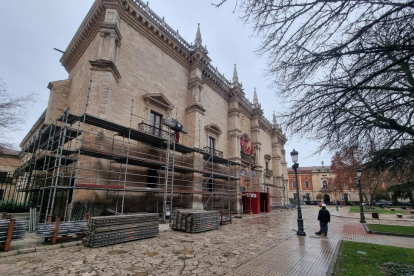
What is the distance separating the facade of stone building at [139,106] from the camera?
11516mm

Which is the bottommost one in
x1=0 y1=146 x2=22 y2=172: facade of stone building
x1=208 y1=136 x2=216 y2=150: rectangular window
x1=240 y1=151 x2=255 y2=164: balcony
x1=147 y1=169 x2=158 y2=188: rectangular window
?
x1=147 y1=169 x2=158 y2=188: rectangular window

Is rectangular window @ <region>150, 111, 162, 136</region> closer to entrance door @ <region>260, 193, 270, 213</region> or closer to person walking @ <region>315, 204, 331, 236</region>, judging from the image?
person walking @ <region>315, 204, 331, 236</region>

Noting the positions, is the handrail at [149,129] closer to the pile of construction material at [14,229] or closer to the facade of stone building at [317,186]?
the pile of construction material at [14,229]

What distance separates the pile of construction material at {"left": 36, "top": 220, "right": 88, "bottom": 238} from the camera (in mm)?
6826

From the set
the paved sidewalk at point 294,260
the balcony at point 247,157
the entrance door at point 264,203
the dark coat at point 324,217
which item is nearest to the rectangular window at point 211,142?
Answer: the balcony at point 247,157

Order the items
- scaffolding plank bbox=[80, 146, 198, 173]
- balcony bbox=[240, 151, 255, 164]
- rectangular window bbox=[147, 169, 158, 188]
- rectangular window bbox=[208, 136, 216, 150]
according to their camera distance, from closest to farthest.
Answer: scaffolding plank bbox=[80, 146, 198, 173], rectangular window bbox=[147, 169, 158, 188], rectangular window bbox=[208, 136, 216, 150], balcony bbox=[240, 151, 255, 164]

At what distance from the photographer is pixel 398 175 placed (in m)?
8.91

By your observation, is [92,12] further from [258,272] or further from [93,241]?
[258,272]

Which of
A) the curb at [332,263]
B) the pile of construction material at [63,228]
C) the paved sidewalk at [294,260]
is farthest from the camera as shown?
the pile of construction material at [63,228]

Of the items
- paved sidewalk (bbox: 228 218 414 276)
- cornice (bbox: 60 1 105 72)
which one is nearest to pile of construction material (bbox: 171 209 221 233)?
paved sidewalk (bbox: 228 218 414 276)

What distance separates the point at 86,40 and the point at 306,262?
62.4 feet

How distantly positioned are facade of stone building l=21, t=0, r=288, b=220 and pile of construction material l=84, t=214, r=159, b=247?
2.65 metres

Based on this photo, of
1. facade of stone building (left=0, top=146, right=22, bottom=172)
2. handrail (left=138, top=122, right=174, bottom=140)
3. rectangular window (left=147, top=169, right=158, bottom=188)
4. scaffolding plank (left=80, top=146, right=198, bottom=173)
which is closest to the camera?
scaffolding plank (left=80, top=146, right=198, bottom=173)

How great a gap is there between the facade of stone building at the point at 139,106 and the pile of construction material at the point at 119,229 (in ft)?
8.70
